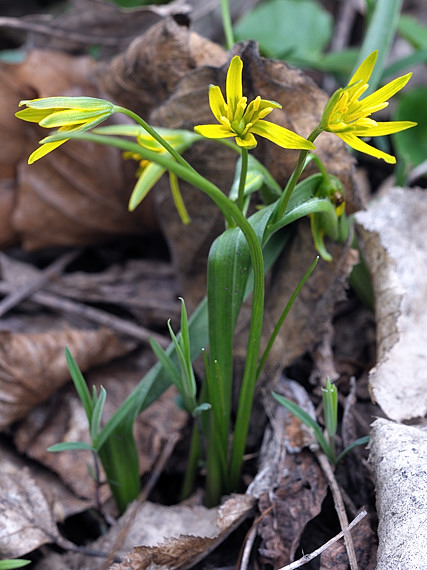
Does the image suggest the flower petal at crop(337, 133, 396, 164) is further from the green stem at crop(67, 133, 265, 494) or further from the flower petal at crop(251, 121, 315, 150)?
the green stem at crop(67, 133, 265, 494)

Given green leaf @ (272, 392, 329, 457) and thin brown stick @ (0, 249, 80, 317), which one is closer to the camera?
green leaf @ (272, 392, 329, 457)

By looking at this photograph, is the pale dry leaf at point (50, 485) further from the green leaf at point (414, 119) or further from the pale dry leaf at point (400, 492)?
the green leaf at point (414, 119)

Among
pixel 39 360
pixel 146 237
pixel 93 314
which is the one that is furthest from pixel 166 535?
pixel 146 237

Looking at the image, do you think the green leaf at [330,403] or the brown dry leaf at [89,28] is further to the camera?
the brown dry leaf at [89,28]

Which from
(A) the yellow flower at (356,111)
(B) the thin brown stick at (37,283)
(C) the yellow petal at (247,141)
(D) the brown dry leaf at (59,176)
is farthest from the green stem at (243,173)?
(B) the thin brown stick at (37,283)

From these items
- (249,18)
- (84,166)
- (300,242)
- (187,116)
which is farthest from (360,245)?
(249,18)

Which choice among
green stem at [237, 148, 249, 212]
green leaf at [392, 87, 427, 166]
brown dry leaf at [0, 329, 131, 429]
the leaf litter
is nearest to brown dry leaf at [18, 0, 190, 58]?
the leaf litter

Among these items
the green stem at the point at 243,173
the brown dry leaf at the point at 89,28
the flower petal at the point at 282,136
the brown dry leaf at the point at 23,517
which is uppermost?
the flower petal at the point at 282,136

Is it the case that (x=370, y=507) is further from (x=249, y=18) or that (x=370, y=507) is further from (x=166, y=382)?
(x=249, y=18)
